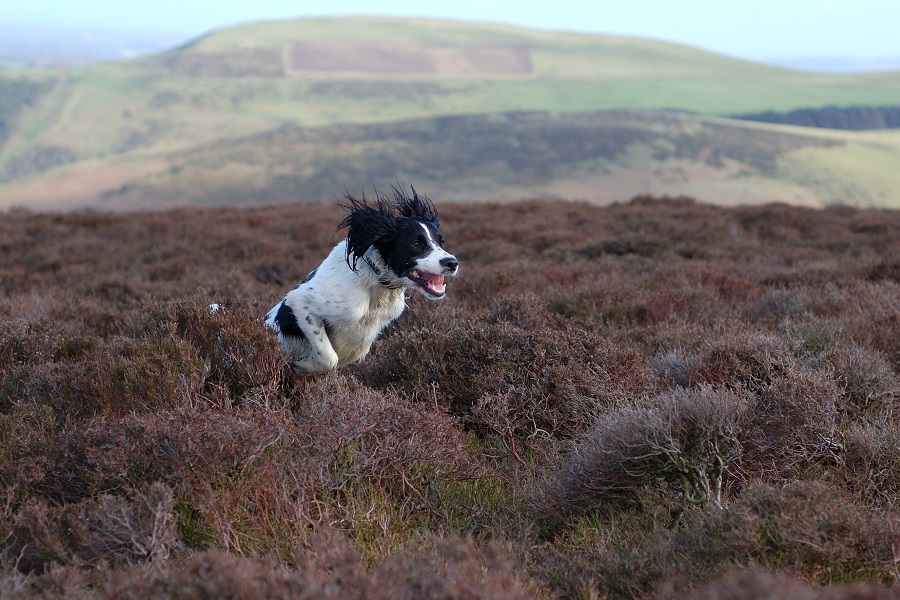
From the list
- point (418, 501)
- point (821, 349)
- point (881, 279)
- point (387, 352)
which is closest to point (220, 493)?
point (418, 501)

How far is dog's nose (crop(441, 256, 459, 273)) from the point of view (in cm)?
481

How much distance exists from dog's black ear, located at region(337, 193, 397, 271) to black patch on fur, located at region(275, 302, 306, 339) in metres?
0.47

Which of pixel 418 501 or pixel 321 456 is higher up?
pixel 321 456

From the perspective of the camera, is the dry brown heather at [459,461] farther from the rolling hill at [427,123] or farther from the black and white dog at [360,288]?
the rolling hill at [427,123]

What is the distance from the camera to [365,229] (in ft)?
16.3

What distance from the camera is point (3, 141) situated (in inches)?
3930

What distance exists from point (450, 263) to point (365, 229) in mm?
563

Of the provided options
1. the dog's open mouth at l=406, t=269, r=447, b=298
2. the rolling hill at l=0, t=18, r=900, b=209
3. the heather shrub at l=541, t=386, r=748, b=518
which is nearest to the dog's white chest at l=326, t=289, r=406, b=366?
the dog's open mouth at l=406, t=269, r=447, b=298

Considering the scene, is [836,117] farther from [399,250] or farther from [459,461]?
[459,461]

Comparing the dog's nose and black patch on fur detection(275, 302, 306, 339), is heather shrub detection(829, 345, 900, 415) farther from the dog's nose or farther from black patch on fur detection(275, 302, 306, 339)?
black patch on fur detection(275, 302, 306, 339)

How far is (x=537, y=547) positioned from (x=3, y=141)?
113 metres

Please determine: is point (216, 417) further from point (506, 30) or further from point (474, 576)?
point (506, 30)

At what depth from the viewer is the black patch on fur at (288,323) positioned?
4.97 metres

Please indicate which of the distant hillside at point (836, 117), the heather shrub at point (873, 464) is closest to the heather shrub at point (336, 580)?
the heather shrub at point (873, 464)
